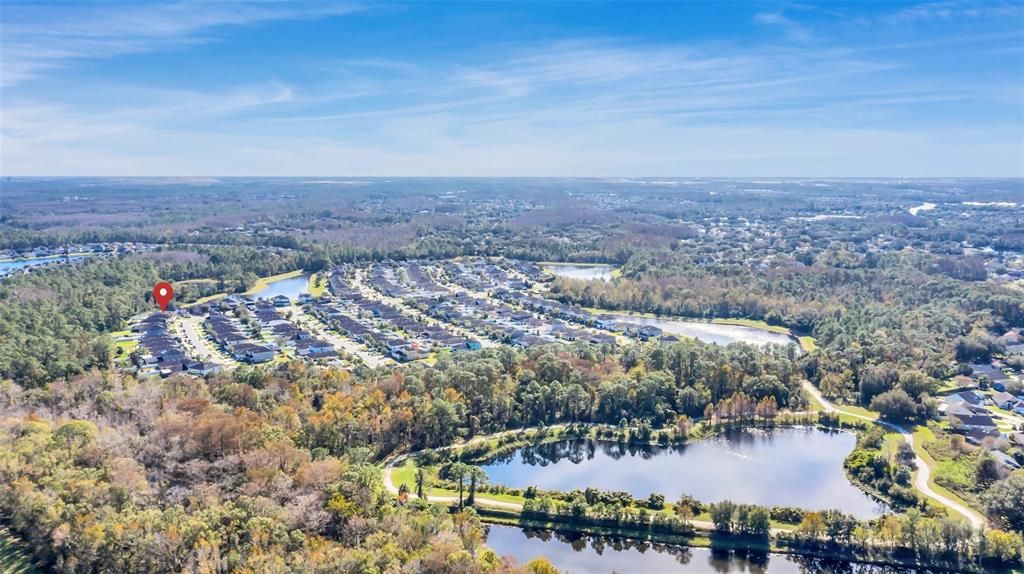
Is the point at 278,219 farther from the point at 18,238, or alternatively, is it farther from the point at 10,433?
the point at 10,433

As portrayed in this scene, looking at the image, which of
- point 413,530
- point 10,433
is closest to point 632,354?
point 413,530

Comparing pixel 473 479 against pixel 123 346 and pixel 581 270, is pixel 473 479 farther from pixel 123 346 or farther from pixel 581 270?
pixel 581 270

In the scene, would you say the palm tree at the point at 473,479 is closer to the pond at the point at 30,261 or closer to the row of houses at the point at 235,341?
the row of houses at the point at 235,341

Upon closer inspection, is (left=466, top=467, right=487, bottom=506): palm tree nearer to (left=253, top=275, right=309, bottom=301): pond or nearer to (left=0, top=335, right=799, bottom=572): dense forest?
(left=0, top=335, right=799, bottom=572): dense forest

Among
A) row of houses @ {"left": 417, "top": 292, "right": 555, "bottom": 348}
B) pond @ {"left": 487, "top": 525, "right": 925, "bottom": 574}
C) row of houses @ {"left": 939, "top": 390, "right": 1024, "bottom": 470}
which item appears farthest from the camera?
row of houses @ {"left": 417, "top": 292, "right": 555, "bottom": 348}

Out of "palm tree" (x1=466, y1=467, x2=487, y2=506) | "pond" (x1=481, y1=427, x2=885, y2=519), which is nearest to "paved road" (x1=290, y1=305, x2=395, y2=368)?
"pond" (x1=481, y1=427, x2=885, y2=519)
